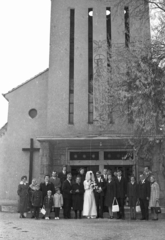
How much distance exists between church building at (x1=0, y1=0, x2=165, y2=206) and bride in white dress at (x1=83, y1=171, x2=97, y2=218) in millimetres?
3520

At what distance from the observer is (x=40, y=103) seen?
16.5 metres

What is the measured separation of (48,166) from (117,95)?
5615 millimetres

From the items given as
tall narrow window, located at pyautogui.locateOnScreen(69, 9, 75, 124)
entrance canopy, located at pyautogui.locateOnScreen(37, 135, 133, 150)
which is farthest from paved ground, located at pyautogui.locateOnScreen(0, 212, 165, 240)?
tall narrow window, located at pyautogui.locateOnScreen(69, 9, 75, 124)

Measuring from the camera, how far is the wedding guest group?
10.9 meters

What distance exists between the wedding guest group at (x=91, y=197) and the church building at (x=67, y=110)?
10.6 feet

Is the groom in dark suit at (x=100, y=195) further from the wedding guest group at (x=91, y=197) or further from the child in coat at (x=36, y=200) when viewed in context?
the child in coat at (x=36, y=200)

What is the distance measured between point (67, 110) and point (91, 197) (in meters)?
5.66

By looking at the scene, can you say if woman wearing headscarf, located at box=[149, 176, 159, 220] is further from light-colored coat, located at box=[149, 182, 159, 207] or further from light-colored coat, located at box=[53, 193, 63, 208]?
light-colored coat, located at box=[53, 193, 63, 208]

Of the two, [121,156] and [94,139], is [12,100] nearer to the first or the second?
[94,139]

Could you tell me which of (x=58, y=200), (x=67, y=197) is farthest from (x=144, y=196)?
(x=58, y=200)

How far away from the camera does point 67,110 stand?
611 inches

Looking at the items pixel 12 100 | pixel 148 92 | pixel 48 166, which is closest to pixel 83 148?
pixel 48 166

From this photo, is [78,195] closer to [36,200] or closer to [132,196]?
[36,200]

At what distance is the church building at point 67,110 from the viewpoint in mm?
15172
